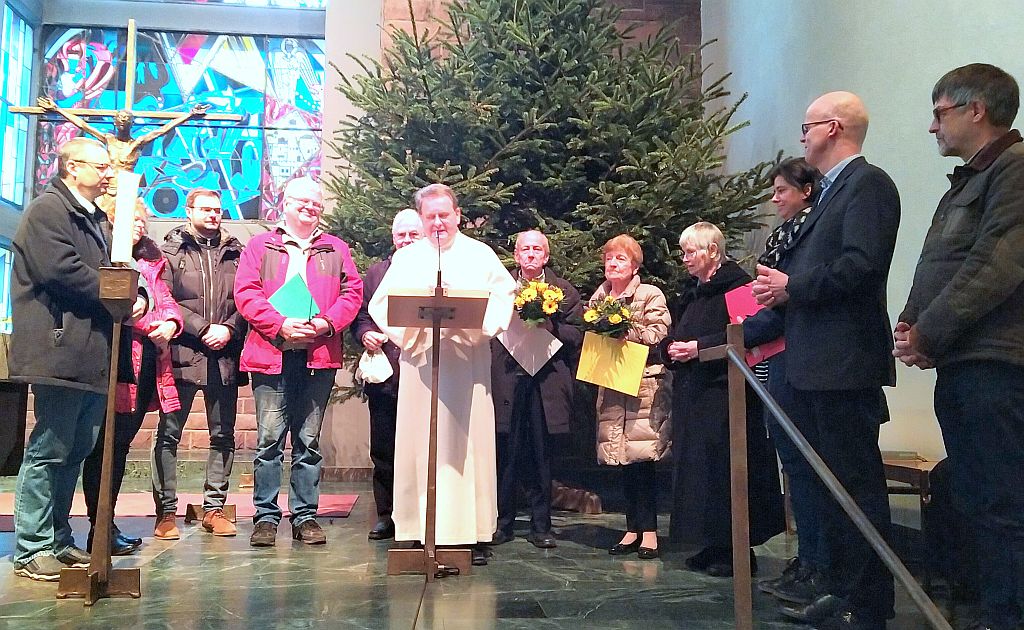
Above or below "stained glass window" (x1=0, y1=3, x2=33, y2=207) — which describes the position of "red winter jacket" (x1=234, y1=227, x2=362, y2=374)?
below

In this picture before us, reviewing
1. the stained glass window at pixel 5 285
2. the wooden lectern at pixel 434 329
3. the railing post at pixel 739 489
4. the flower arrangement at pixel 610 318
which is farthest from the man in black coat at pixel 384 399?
the stained glass window at pixel 5 285

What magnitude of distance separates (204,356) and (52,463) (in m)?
1.22

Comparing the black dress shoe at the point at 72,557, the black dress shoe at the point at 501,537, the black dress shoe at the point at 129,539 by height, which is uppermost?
the black dress shoe at the point at 72,557

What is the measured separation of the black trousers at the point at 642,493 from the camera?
4.13 meters

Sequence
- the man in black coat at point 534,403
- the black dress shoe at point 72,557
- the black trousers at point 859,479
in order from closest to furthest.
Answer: the black trousers at point 859,479, the black dress shoe at point 72,557, the man in black coat at point 534,403

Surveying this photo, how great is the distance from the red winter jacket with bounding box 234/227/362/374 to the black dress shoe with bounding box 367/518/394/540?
3.26ft

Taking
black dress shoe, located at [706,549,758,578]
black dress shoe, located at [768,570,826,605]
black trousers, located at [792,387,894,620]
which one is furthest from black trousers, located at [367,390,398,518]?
black trousers, located at [792,387,894,620]

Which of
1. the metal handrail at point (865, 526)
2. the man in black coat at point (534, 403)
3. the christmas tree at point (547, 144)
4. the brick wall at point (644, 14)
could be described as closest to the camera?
the metal handrail at point (865, 526)

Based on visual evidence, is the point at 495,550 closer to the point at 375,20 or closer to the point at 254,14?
the point at 375,20

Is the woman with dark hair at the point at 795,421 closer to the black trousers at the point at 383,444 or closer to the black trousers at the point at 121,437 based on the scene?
the black trousers at the point at 383,444

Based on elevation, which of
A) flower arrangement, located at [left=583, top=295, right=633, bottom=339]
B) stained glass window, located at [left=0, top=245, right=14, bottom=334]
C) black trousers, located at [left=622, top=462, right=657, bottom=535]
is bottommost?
black trousers, located at [left=622, top=462, right=657, bottom=535]

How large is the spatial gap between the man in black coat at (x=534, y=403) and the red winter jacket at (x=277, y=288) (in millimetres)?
833

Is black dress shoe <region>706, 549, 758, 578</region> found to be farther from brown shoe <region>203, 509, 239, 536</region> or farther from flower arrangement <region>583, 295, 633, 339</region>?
brown shoe <region>203, 509, 239, 536</region>

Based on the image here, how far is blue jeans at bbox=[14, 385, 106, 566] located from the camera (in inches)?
134
